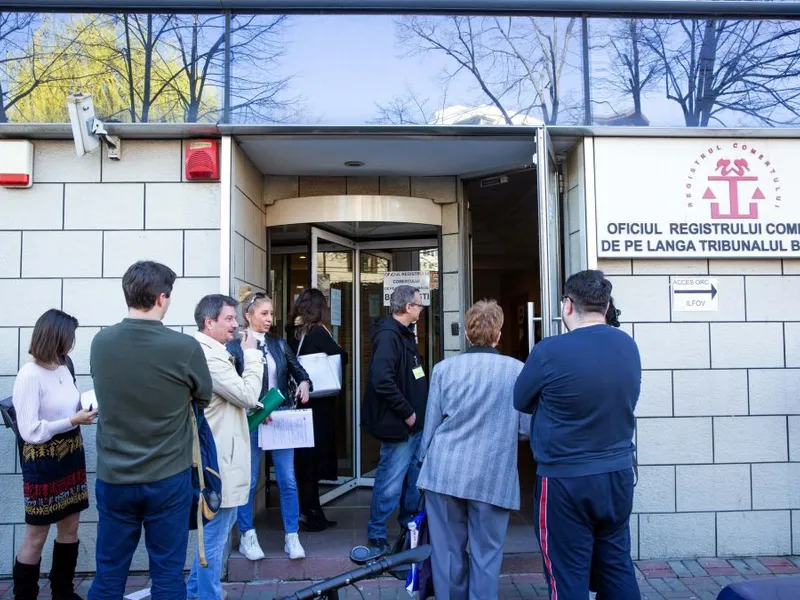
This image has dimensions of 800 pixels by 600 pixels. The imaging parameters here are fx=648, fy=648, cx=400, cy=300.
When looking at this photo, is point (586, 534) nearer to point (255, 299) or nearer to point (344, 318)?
point (255, 299)

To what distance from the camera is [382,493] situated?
4.24 meters

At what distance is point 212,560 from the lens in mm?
3217

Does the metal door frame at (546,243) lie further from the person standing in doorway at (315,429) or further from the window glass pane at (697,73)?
the person standing in doorway at (315,429)

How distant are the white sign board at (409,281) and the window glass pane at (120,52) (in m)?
2.33

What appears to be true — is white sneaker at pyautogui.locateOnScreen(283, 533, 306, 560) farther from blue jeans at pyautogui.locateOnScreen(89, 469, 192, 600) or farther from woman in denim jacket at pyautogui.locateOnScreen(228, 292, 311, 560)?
blue jeans at pyautogui.locateOnScreen(89, 469, 192, 600)

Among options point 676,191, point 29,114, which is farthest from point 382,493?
point 29,114

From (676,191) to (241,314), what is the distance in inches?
122

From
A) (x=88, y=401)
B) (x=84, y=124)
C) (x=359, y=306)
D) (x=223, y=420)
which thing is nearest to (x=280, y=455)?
(x=223, y=420)

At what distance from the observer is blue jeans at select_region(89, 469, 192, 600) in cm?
272

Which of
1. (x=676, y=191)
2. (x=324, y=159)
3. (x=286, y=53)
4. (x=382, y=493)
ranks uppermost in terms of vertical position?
(x=286, y=53)

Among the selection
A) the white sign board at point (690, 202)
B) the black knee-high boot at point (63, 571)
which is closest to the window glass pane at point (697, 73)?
the white sign board at point (690, 202)

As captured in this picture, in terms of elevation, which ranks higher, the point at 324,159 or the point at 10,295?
the point at 324,159

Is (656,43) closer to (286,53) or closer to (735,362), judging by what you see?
(735,362)

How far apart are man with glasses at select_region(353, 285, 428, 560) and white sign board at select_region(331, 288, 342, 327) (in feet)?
5.81
